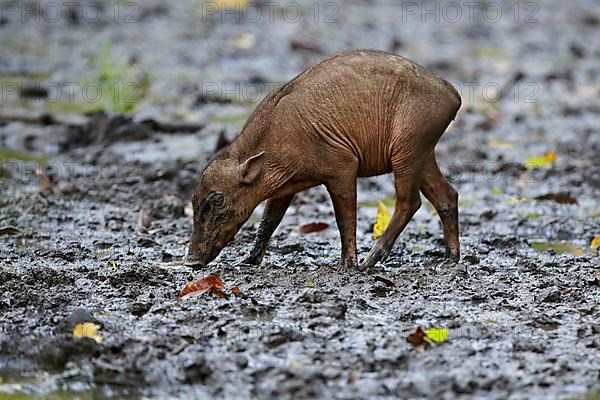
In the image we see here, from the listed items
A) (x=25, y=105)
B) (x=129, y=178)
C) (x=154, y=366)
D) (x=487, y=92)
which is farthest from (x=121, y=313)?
(x=487, y=92)

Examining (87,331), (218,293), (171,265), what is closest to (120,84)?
(171,265)

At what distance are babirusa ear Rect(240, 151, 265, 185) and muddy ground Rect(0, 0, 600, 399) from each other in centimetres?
64

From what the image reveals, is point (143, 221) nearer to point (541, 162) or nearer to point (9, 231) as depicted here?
point (9, 231)

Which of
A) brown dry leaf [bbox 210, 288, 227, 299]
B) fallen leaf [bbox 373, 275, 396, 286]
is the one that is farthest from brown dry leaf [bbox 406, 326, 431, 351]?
brown dry leaf [bbox 210, 288, 227, 299]

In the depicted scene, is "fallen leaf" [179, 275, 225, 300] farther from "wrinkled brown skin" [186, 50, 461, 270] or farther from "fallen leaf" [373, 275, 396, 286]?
"fallen leaf" [373, 275, 396, 286]

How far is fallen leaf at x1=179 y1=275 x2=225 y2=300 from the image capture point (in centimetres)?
659

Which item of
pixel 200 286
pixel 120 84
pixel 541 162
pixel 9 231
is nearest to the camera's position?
pixel 200 286

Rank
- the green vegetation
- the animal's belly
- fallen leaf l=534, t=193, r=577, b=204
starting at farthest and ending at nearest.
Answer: the green vegetation < fallen leaf l=534, t=193, r=577, b=204 < the animal's belly

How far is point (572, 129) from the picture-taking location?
39.9 ft

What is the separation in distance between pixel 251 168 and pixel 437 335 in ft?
5.62

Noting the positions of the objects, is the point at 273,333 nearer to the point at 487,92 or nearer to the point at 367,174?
the point at 367,174

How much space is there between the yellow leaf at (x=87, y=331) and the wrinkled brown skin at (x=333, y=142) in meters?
1.21

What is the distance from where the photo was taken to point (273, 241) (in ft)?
26.8

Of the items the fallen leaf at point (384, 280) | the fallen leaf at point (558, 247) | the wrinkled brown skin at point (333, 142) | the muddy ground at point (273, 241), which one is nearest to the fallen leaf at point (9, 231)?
the muddy ground at point (273, 241)
